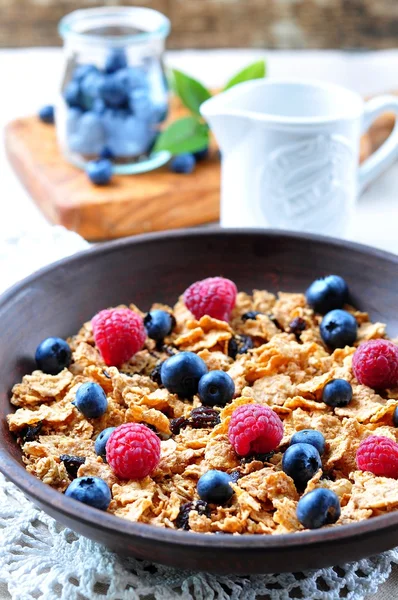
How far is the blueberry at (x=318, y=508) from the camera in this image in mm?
889

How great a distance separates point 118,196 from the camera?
1.78 m

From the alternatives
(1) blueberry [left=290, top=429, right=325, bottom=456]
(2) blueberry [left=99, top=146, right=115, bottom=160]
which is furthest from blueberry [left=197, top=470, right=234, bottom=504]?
(2) blueberry [left=99, top=146, right=115, bottom=160]

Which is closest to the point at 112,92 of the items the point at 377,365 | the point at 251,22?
the point at 377,365

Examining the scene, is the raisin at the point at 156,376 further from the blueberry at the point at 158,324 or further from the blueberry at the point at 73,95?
the blueberry at the point at 73,95

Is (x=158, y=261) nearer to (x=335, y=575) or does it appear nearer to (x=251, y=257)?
(x=251, y=257)

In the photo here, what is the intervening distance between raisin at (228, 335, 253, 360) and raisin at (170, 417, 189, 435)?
0.18 metres

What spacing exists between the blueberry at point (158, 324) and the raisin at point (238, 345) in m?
0.10

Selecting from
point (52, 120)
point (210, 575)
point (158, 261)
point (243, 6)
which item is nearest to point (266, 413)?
point (210, 575)

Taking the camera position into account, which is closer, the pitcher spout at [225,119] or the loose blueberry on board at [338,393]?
the loose blueberry on board at [338,393]

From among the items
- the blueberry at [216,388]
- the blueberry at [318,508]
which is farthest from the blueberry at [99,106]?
the blueberry at [318,508]

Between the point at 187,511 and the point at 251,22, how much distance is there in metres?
2.99

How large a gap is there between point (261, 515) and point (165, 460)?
0.15 metres

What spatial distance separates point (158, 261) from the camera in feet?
4.59

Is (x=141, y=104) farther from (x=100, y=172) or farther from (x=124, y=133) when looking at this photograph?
(x=100, y=172)
